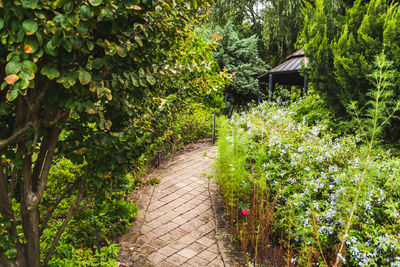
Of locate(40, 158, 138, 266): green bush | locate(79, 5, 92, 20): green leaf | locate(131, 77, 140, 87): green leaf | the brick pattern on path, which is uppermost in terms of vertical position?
locate(79, 5, 92, 20): green leaf

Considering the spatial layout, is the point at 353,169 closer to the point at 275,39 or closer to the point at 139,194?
the point at 139,194

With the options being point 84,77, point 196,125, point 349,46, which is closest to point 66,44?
point 84,77

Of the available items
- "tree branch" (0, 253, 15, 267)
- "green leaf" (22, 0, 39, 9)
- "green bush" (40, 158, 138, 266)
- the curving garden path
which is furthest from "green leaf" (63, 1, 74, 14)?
the curving garden path

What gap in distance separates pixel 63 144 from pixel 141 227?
83.4 inches

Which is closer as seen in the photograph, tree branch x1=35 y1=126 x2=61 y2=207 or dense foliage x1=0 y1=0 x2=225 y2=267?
dense foliage x1=0 y1=0 x2=225 y2=267

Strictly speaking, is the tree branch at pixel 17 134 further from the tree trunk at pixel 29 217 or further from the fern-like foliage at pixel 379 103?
the fern-like foliage at pixel 379 103

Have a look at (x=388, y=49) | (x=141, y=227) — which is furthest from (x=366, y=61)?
(x=141, y=227)

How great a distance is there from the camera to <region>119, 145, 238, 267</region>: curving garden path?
10.3 ft

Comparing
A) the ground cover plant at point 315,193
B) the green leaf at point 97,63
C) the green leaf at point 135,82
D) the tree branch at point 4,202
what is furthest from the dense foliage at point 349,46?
the tree branch at point 4,202

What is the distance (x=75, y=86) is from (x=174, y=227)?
2.74 m

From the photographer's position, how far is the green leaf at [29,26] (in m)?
1.19

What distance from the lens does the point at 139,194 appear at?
472 cm

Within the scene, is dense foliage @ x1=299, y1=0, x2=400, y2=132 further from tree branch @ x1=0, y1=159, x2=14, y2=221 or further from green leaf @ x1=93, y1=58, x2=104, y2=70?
tree branch @ x1=0, y1=159, x2=14, y2=221

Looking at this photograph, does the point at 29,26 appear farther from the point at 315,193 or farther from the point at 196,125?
the point at 196,125
